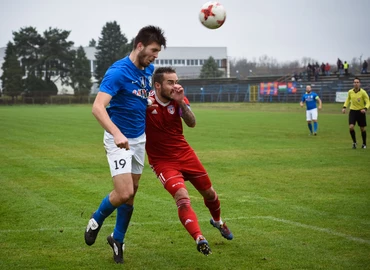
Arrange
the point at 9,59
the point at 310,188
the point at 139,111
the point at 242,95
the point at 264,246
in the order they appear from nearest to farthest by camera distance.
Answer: the point at 139,111 < the point at 264,246 < the point at 310,188 < the point at 242,95 < the point at 9,59

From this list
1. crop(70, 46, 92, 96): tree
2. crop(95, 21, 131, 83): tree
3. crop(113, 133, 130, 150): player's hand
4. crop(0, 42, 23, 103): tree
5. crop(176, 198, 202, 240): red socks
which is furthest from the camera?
crop(95, 21, 131, 83): tree

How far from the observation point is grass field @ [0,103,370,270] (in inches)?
271

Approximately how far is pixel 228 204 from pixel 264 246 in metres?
2.91

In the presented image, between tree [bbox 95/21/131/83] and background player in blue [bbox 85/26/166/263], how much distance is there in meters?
96.5

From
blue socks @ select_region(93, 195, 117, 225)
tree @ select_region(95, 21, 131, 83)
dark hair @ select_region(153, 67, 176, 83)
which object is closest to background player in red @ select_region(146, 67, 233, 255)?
dark hair @ select_region(153, 67, 176, 83)

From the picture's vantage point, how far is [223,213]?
955 centimetres

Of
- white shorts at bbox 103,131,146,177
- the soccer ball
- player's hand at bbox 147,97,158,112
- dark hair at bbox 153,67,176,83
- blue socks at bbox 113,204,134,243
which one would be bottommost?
blue socks at bbox 113,204,134,243

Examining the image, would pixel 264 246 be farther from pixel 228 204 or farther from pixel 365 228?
pixel 228 204

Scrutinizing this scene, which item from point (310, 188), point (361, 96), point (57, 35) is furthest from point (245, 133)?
point (57, 35)

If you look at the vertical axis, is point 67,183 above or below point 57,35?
below

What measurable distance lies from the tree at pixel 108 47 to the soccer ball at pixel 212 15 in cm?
9431

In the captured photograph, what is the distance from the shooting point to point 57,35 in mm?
97250

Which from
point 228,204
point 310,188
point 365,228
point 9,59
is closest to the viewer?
point 365,228

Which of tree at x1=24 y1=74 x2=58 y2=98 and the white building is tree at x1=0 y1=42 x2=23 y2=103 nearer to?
tree at x1=24 y1=74 x2=58 y2=98
